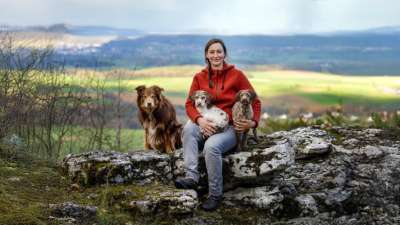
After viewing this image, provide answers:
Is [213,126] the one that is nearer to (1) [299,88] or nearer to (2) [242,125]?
(2) [242,125]

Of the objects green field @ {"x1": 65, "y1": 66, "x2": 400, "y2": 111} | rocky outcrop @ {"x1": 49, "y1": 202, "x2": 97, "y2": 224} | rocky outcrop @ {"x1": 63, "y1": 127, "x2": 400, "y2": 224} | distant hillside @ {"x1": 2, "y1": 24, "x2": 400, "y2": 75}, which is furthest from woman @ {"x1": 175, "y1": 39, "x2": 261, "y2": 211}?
distant hillside @ {"x1": 2, "y1": 24, "x2": 400, "y2": 75}

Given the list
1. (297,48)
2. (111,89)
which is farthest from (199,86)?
(297,48)

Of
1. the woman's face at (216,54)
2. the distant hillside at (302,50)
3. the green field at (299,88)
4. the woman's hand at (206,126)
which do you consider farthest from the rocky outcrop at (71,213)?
the distant hillside at (302,50)

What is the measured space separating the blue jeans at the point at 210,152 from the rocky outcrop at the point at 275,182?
26 centimetres

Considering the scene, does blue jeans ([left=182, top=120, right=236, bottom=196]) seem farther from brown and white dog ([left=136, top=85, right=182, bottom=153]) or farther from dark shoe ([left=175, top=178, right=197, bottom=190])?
brown and white dog ([left=136, top=85, right=182, bottom=153])

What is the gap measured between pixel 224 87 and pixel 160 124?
117 cm

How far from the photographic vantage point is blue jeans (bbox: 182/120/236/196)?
6438mm

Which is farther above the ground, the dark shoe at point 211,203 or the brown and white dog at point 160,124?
the brown and white dog at point 160,124

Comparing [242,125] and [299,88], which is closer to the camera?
[242,125]

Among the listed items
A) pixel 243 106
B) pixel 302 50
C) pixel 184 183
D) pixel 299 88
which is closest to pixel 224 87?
pixel 243 106

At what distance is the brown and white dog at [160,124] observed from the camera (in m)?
7.29

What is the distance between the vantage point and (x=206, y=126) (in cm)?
668

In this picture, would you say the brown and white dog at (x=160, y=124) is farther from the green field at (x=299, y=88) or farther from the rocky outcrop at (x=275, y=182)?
the green field at (x=299, y=88)

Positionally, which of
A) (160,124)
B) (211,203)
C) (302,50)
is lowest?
(211,203)
